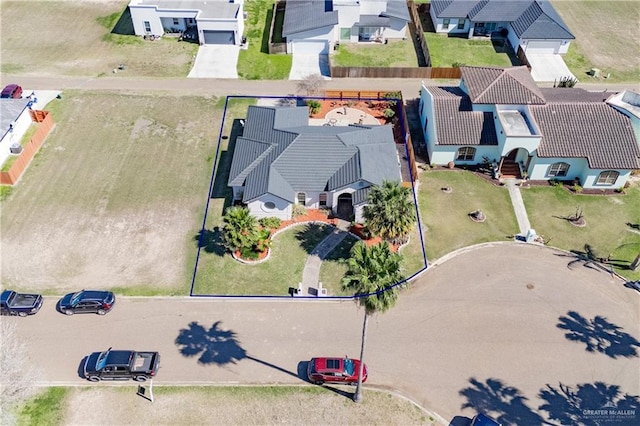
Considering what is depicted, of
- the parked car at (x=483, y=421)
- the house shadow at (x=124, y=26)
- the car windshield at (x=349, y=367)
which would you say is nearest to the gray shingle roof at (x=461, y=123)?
the car windshield at (x=349, y=367)

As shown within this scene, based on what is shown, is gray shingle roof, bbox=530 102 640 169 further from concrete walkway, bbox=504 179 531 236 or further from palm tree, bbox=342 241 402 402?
palm tree, bbox=342 241 402 402

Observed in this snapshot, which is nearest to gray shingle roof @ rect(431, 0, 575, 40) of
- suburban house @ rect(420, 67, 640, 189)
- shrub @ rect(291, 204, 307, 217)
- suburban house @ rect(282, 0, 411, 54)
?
suburban house @ rect(282, 0, 411, 54)

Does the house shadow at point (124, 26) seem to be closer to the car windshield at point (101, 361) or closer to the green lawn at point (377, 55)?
the green lawn at point (377, 55)

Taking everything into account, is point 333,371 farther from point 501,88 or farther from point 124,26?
point 124,26

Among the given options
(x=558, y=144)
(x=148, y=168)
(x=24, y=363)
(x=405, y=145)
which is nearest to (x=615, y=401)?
(x=558, y=144)

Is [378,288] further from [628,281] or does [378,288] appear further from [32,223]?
[32,223]

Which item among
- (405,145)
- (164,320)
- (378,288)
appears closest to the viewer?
(378,288)
